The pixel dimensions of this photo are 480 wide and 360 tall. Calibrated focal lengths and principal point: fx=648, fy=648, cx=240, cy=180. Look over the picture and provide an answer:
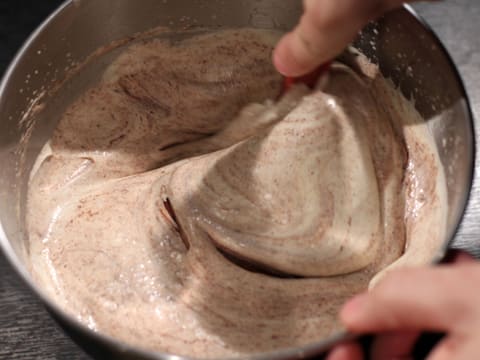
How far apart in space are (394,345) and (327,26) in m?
0.42

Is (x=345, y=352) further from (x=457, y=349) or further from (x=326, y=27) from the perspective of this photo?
(x=326, y=27)

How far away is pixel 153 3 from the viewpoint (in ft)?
4.10

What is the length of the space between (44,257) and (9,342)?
0.19m

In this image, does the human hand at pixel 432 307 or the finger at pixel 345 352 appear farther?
the finger at pixel 345 352

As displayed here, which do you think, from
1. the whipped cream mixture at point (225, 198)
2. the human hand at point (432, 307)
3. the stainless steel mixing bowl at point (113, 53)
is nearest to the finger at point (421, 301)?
the human hand at point (432, 307)

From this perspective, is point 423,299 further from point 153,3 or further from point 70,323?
point 153,3

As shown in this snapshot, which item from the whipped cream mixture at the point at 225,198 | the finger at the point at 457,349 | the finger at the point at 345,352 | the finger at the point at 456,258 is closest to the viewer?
the finger at the point at 457,349

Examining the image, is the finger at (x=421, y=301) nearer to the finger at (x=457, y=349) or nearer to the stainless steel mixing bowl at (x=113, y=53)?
the finger at (x=457, y=349)

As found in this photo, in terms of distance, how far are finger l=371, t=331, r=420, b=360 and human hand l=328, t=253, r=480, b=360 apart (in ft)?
0.28

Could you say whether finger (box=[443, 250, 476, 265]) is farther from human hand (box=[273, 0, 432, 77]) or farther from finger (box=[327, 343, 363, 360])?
human hand (box=[273, 0, 432, 77])

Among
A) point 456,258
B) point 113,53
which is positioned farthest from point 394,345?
point 113,53

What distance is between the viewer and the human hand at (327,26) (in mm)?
807

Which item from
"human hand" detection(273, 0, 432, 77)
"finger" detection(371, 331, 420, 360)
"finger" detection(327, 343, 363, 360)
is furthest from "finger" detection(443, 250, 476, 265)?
"human hand" detection(273, 0, 432, 77)

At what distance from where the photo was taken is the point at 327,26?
830 millimetres
